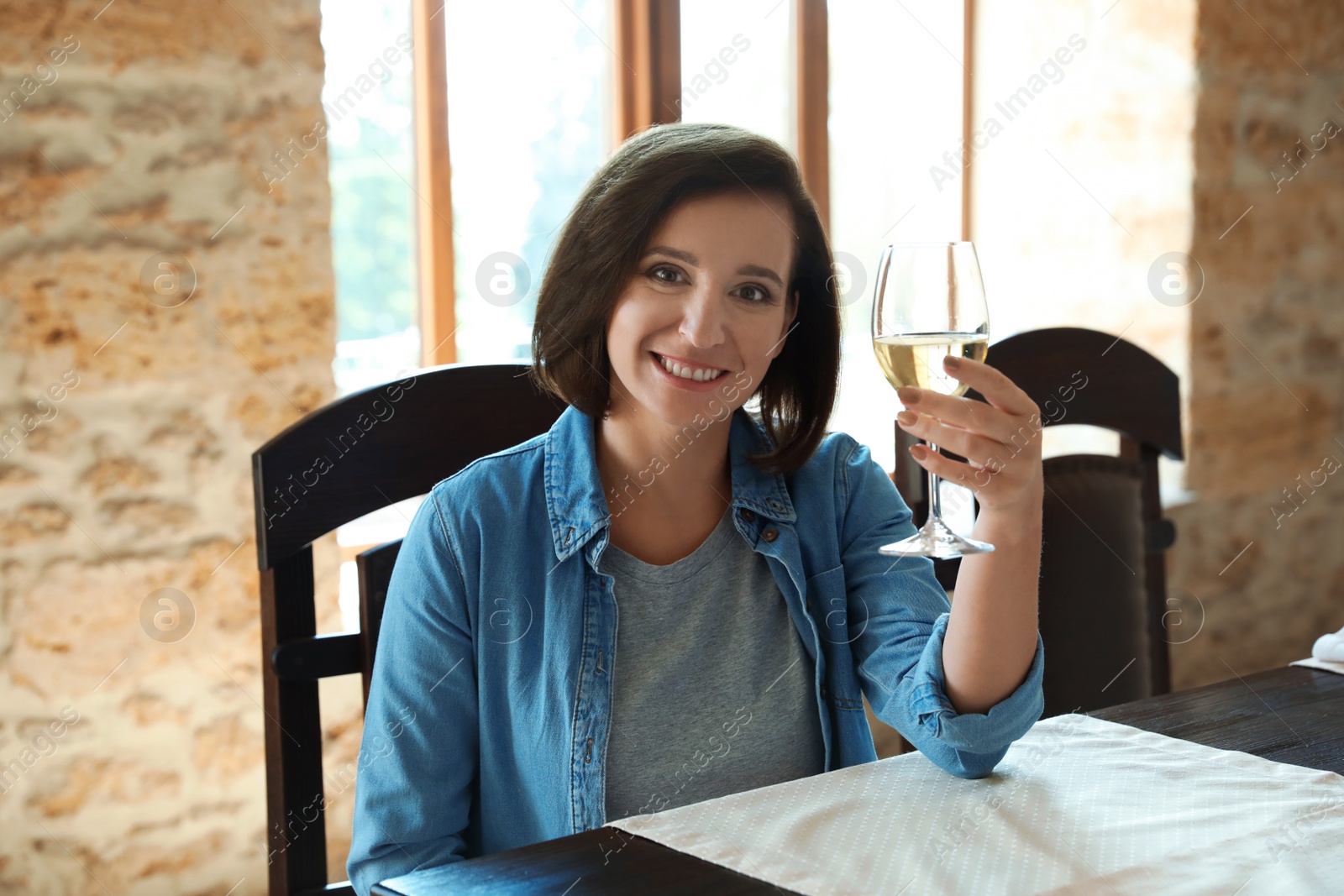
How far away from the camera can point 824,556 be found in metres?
1.26

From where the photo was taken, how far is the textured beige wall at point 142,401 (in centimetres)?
172

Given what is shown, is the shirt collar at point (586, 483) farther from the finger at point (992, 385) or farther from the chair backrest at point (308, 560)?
the finger at point (992, 385)

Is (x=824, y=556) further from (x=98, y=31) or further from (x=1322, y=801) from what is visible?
(x=98, y=31)

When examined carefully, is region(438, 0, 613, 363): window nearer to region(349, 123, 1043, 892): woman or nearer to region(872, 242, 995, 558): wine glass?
region(349, 123, 1043, 892): woman

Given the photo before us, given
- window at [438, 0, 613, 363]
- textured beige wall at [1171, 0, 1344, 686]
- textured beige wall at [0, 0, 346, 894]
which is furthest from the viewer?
textured beige wall at [1171, 0, 1344, 686]

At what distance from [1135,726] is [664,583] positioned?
453mm

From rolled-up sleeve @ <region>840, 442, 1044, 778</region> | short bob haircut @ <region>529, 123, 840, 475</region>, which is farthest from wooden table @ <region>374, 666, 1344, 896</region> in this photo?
short bob haircut @ <region>529, 123, 840, 475</region>

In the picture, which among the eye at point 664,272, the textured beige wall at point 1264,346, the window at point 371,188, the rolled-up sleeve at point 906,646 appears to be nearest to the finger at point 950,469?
the rolled-up sleeve at point 906,646

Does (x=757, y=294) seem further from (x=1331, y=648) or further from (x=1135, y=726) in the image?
(x=1331, y=648)

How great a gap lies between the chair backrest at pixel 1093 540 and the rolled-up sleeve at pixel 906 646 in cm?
22

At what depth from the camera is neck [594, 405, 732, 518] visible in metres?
1.28

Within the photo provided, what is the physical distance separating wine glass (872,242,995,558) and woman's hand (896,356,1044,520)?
18mm

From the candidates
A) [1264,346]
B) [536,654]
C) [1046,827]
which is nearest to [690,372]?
[536,654]

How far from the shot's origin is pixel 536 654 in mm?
1137
